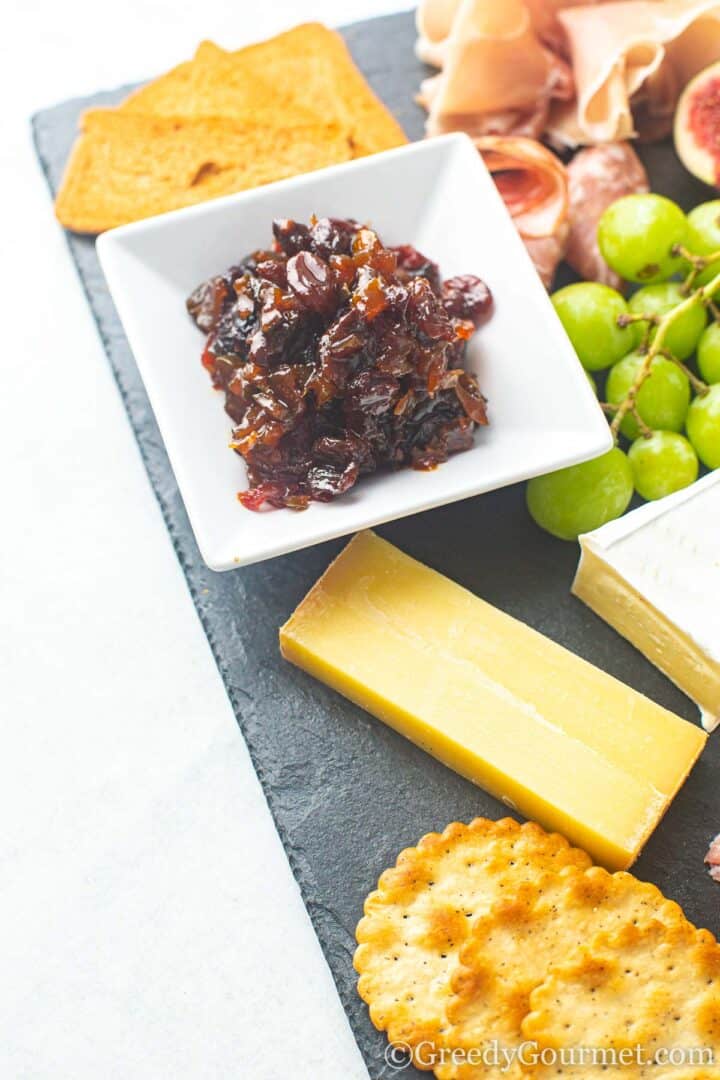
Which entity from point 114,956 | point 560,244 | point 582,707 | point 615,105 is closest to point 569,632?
point 582,707

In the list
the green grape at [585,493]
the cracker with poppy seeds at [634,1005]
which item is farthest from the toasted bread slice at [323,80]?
the cracker with poppy seeds at [634,1005]

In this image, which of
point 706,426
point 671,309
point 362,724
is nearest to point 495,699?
point 362,724

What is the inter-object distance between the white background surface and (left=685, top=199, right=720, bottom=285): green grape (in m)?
1.34

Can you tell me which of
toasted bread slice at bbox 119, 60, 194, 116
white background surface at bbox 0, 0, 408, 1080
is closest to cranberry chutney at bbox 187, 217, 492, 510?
white background surface at bbox 0, 0, 408, 1080

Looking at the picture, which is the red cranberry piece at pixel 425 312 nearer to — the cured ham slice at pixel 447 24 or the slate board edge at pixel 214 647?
the slate board edge at pixel 214 647

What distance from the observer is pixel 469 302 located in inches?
90.7

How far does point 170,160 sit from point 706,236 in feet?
4.31

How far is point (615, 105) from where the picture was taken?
2684mm

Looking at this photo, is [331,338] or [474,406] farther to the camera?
[474,406]

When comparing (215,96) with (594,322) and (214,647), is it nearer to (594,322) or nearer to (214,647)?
(594,322)

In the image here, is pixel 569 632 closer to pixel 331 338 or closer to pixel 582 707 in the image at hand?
pixel 582 707

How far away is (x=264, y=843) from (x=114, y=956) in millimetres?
355

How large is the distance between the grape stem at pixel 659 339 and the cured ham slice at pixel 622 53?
590mm

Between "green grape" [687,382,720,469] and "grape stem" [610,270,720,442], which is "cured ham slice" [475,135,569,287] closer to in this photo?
"grape stem" [610,270,720,442]
